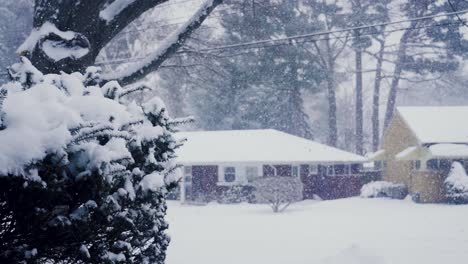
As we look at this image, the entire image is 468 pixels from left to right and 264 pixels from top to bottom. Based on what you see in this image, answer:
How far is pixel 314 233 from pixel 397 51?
33296 millimetres

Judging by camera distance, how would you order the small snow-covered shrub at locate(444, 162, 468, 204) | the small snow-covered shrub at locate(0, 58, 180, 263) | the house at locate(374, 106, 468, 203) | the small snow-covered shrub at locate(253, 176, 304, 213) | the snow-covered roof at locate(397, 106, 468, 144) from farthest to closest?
1. the snow-covered roof at locate(397, 106, 468, 144)
2. the house at locate(374, 106, 468, 203)
3. the small snow-covered shrub at locate(444, 162, 468, 204)
4. the small snow-covered shrub at locate(253, 176, 304, 213)
5. the small snow-covered shrub at locate(0, 58, 180, 263)

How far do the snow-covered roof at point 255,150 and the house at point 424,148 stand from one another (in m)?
2.82

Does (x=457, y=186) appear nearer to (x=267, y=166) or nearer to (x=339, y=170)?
(x=339, y=170)

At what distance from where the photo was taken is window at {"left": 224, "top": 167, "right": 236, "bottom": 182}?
3098 centimetres

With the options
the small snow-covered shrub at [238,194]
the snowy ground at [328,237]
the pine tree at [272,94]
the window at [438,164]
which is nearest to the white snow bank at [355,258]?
the snowy ground at [328,237]

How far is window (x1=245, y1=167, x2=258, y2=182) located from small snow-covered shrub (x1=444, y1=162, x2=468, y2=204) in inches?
441

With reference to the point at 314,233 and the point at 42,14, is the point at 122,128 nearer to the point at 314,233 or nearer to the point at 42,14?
the point at 42,14

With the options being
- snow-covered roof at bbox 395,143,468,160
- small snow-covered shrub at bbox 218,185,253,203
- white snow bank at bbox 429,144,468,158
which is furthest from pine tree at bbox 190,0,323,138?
white snow bank at bbox 429,144,468,158

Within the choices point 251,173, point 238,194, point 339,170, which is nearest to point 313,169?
point 339,170

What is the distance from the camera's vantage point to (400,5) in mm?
41844

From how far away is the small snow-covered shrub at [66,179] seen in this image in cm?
271

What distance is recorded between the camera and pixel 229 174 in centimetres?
3111

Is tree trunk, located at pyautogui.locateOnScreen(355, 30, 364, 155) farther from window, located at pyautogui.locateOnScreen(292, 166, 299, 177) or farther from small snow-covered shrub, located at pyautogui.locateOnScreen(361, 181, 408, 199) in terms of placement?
window, located at pyautogui.locateOnScreen(292, 166, 299, 177)

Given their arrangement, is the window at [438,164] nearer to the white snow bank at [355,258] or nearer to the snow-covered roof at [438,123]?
the snow-covered roof at [438,123]
